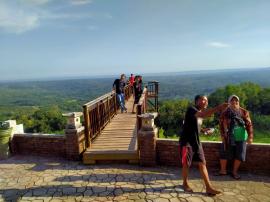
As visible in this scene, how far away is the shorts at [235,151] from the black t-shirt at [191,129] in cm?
131

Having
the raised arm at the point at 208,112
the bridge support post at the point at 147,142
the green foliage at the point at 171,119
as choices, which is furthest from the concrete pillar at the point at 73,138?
the green foliage at the point at 171,119

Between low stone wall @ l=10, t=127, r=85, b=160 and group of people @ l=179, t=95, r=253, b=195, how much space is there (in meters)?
3.04

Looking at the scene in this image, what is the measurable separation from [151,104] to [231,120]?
1136 cm

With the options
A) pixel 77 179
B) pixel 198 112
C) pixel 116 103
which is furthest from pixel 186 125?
pixel 116 103

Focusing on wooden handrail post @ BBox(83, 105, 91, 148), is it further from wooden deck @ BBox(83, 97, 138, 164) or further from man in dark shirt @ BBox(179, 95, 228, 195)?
man in dark shirt @ BBox(179, 95, 228, 195)

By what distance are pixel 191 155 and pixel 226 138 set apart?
1.30 metres

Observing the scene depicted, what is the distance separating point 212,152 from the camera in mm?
6090

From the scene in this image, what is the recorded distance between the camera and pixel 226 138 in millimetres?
5625

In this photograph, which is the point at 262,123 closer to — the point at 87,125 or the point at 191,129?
the point at 87,125

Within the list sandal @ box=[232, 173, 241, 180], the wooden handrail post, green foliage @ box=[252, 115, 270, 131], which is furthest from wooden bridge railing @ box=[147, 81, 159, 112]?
green foliage @ box=[252, 115, 270, 131]

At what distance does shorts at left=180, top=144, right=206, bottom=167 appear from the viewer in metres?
4.71

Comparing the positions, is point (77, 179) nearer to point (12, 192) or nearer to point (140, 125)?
point (12, 192)

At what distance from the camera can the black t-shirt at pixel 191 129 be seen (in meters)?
4.58

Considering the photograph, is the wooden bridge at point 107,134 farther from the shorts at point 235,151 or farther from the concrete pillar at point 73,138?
the shorts at point 235,151
